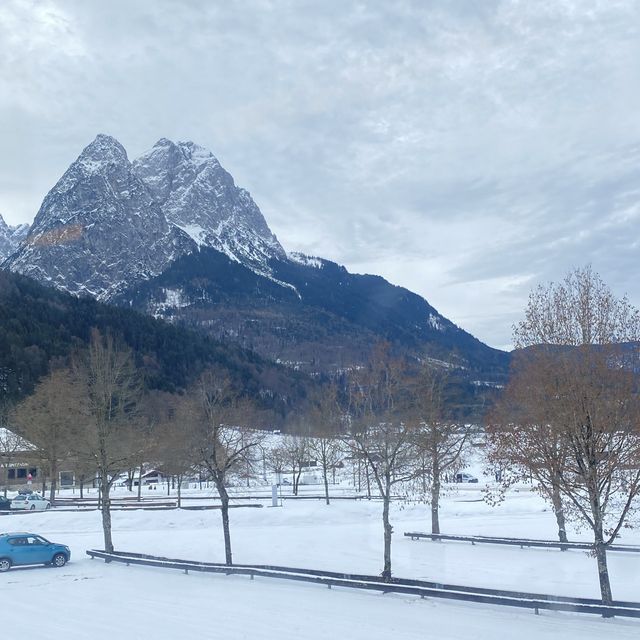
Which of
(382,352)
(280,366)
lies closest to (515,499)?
(382,352)

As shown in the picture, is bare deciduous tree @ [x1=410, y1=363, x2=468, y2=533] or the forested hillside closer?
bare deciduous tree @ [x1=410, y1=363, x2=468, y2=533]

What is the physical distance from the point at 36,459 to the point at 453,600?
50592 mm

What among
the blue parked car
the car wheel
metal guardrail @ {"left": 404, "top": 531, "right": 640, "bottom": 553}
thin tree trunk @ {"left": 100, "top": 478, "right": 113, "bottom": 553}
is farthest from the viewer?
thin tree trunk @ {"left": 100, "top": 478, "right": 113, "bottom": 553}

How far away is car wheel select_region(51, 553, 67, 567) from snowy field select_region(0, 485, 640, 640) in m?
0.58

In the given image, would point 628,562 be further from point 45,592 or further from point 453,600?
point 45,592

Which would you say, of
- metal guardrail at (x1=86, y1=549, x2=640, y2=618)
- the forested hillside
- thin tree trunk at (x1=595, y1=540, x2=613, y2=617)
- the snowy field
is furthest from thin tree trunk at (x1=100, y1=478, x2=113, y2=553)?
the forested hillside

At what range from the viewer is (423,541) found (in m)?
32.5

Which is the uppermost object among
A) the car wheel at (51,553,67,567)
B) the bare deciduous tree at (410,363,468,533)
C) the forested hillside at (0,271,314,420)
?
the forested hillside at (0,271,314,420)

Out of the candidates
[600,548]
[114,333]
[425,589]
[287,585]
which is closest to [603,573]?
[600,548]

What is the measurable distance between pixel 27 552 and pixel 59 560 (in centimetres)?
134

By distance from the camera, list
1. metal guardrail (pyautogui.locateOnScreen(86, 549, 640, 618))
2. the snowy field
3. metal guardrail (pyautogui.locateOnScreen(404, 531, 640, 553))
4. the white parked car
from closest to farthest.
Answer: the snowy field → metal guardrail (pyautogui.locateOnScreen(86, 549, 640, 618)) → metal guardrail (pyautogui.locateOnScreen(404, 531, 640, 553)) → the white parked car

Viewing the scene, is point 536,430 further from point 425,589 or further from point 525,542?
point 525,542

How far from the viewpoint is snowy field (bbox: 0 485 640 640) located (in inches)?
619

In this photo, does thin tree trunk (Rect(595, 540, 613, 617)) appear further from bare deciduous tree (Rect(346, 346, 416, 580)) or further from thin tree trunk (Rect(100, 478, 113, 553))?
thin tree trunk (Rect(100, 478, 113, 553))
